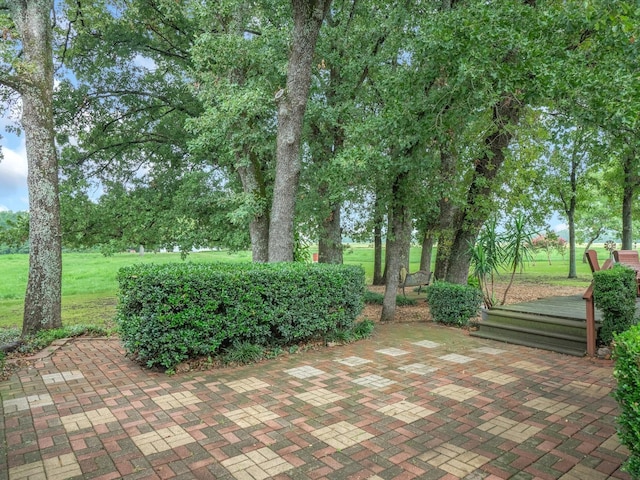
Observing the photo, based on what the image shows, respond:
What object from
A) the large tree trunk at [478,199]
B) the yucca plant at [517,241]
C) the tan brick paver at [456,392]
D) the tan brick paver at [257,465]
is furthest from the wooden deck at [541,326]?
the tan brick paver at [257,465]

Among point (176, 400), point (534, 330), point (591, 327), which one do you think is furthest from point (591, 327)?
point (176, 400)

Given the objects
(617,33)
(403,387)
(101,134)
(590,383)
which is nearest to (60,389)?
(403,387)

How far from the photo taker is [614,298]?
532 cm

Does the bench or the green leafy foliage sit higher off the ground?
the bench

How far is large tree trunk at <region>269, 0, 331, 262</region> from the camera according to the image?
7109mm

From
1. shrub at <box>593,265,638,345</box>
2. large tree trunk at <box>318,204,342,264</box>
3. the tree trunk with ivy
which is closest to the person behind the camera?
shrub at <box>593,265,638,345</box>

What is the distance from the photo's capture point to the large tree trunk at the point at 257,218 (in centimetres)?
911

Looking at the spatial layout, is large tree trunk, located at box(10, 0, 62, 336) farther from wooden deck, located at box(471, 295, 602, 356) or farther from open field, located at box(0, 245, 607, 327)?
wooden deck, located at box(471, 295, 602, 356)

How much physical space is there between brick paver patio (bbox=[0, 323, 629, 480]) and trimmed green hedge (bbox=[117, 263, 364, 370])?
1.30 ft

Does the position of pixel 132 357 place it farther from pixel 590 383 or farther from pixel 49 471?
pixel 590 383

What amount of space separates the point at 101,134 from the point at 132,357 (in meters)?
8.82

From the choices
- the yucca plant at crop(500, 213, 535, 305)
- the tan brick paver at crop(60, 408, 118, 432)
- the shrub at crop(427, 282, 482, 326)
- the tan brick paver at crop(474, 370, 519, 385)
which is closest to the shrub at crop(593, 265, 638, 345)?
the yucca plant at crop(500, 213, 535, 305)

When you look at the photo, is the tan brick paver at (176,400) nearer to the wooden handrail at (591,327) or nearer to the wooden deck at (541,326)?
the wooden deck at (541,326)

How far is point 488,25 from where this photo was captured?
5.60m
